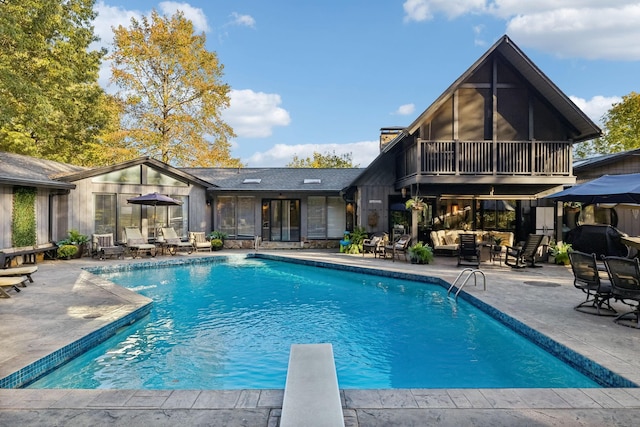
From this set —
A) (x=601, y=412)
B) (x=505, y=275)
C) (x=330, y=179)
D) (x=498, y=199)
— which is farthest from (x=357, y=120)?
(x=601, y=412)

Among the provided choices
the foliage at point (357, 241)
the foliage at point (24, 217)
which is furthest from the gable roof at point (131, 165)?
the foliage at point (357, 241)

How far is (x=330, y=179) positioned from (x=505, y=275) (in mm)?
10454

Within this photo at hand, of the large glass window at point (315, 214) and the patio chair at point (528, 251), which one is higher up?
the large glass window at point (315, 214)

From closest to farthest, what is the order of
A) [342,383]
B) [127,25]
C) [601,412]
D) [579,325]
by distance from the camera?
[601,412] < [342,383] < [579,325] < [127,25]

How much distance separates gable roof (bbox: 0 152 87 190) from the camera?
34.8ft

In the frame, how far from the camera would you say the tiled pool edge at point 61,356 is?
3.76m

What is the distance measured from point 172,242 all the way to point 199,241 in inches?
59.1

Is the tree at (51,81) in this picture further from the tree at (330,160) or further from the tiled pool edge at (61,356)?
the tree at (330,160)

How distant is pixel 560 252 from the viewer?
38.2ft

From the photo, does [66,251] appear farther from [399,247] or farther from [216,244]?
[399,247]

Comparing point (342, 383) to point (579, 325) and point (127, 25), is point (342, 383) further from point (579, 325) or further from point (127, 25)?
point (127, 25)

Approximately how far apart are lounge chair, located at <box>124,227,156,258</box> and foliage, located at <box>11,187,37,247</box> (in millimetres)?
2821

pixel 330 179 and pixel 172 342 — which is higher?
pixel 330 179

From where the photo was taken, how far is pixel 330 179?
1858 cm
